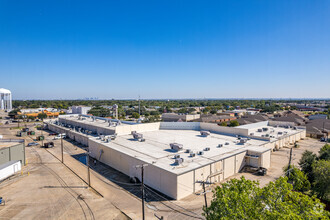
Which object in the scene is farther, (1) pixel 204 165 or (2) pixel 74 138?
(2) pixel 74 138

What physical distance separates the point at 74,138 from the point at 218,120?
62.5 m

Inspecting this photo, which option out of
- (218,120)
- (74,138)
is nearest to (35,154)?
(74,138)

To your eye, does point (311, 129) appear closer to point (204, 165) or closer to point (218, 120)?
point (218, 120)

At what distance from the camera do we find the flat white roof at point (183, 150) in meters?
24.3

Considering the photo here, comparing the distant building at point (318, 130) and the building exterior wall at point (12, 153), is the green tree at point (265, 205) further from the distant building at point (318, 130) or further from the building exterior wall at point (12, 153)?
the distant building at point (318, 130)

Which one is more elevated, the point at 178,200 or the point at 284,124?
the point at 284,124

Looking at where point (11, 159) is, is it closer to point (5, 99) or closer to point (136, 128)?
point (136, 128)

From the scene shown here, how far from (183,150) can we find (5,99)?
6836 inches

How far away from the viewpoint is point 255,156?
29.5 meters

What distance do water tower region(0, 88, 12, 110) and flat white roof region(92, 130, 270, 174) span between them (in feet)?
483

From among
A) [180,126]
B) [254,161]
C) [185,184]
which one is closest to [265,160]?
[254,161]

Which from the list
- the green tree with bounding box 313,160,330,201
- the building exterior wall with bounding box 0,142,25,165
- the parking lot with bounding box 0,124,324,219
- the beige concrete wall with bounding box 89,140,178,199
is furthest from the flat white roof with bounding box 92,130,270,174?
the building exterior wall with bounding box 0,142,25,165

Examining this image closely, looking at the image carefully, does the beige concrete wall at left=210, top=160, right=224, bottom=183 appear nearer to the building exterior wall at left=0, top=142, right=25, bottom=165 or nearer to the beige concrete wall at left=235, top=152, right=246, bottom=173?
the beige concrete wall at left=235, top=152, right=246, bottom=173

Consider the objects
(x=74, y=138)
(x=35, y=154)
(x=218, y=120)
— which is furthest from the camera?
(x=218, y=120)
